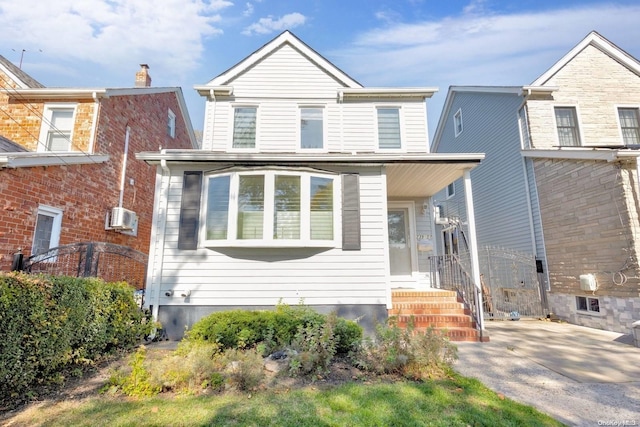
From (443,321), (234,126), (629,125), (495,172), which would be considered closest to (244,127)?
(234,126)

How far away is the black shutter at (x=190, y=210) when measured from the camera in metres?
6.45

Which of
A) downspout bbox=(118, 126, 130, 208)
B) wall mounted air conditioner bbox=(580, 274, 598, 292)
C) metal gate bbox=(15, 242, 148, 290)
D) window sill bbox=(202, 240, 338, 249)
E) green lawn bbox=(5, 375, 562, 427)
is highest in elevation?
downspout bbox=(118, 126, 130, 208)

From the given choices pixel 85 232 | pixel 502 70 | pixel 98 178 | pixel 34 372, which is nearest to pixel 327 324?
pixel 34 372

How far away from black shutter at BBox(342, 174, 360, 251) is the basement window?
665 centimetres

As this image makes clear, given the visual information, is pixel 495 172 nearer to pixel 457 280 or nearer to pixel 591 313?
pixel 591 313

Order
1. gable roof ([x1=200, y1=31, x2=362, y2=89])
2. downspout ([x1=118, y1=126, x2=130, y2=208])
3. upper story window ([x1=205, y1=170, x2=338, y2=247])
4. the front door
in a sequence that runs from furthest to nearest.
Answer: downspout ([x1=118, y1=126, x2=130, y2=208])
gable roof ([x1=200, y1=31, x2=362, y2=89])
the front door
upper story window ([x1=205, y1=170, x2=338, y2=247])

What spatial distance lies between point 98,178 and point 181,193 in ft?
12.3

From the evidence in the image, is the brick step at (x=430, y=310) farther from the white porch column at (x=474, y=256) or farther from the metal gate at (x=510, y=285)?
A: the metal gate at (x=510, y=285)

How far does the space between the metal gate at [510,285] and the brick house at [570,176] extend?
31cm

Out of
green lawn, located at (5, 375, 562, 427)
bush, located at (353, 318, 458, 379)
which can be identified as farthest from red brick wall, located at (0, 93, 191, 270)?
bush, located at (353, 318, 458, 379)

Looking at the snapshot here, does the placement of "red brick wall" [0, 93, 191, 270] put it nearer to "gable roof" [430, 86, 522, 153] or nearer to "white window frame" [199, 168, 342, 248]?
"white window frame" [199, 168, 342, 248]

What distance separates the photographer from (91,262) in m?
6.52

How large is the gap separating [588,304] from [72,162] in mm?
13823

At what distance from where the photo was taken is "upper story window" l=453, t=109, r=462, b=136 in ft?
49.1
